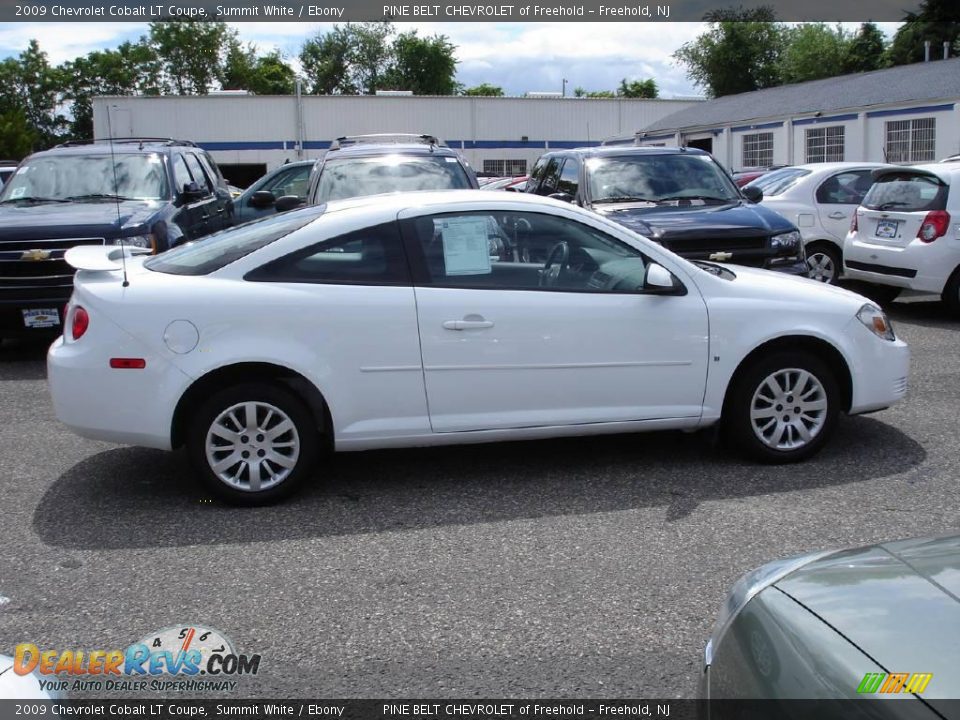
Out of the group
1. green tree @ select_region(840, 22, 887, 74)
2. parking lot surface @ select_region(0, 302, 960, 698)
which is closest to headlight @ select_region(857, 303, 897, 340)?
parking lot surface @ select_region(0, 302, 960, 698)

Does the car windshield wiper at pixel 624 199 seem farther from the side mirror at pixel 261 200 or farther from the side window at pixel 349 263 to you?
the side window at pixel 349 263

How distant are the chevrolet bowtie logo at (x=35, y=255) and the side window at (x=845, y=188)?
9031 mm

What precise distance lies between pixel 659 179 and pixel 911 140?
2075 cm

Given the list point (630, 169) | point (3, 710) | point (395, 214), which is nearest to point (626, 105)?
point (630, 169)

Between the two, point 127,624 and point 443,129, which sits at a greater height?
point 443,129

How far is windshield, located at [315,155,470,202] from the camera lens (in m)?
9.34

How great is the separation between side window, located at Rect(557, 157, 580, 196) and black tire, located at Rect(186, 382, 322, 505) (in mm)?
6198

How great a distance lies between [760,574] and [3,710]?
181cm

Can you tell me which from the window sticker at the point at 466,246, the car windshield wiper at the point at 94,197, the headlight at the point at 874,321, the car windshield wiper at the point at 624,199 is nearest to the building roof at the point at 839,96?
the car windshield wiper at the point at 624,199

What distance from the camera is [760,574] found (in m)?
2.55

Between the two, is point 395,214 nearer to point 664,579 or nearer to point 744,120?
point 664,579

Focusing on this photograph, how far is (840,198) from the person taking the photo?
1244cm

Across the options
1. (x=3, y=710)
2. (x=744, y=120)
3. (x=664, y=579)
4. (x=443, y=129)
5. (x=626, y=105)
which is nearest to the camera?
(x=3, y=710)

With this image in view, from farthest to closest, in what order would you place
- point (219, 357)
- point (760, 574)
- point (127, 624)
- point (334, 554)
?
point (219, 357), point (334, 554), point (127, 624), point (760, 574)
